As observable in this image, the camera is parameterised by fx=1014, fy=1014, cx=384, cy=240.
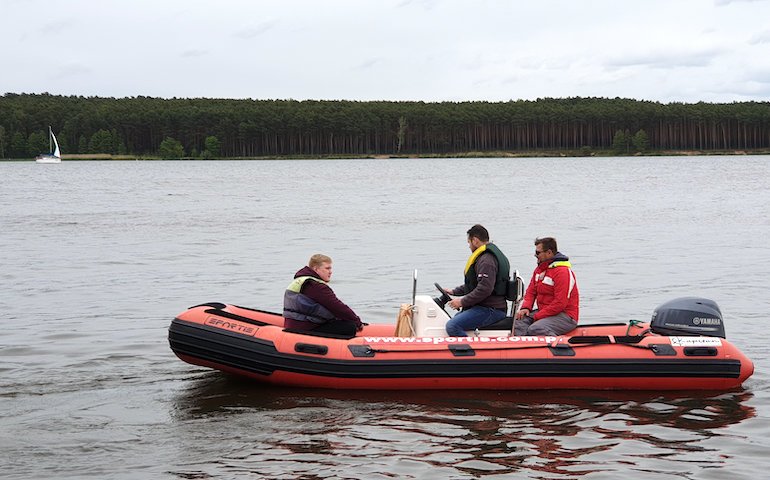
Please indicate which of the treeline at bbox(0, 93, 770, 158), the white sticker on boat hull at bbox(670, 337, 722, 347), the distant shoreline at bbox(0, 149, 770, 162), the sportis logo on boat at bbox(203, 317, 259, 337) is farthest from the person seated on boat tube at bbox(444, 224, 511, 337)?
the distant shoreline at bbox(0, 149, 770, 162)

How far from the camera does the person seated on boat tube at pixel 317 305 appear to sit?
9.30 meters

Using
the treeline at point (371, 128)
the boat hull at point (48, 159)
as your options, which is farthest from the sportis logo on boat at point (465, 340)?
the treeline at point (371, 128)

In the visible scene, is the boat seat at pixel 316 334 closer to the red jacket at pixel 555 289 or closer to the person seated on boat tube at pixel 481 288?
the person seated on boat tube at pixel 481 288

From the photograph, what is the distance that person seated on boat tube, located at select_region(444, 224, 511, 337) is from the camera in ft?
30.4

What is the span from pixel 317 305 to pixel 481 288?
5.01 feet

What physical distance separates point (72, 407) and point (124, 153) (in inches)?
4307

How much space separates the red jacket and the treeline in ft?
340

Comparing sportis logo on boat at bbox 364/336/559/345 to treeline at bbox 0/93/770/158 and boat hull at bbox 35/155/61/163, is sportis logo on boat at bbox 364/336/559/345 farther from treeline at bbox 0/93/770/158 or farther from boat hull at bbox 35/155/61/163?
treeline at bbox 0/93/770/158

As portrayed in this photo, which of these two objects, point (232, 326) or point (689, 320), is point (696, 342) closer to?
point (689, 320)

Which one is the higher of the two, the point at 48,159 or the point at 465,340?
the point at 48,159

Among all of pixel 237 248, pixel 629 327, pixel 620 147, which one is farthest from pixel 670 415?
pixel 620 147

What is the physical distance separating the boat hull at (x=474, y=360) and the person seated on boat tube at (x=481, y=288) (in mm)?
199

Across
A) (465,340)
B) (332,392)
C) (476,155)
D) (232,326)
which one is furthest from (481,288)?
(476,155)

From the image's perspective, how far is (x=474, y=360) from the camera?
907 cm
